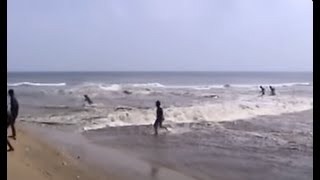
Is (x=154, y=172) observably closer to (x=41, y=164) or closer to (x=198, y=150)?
(x=41, y=164)

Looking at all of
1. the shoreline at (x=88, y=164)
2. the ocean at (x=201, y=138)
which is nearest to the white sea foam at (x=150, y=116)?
the ocean at (x=201, y=138)

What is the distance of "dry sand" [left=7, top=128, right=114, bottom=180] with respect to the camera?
7198mm

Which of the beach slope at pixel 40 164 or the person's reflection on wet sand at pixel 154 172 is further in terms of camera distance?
the person's reflection on wet sand at pixel 154 172

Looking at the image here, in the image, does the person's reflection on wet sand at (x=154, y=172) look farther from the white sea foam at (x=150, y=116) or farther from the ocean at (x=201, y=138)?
the white sea foam at (x=150, y=116)

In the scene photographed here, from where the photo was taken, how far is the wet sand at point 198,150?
8.78 meters

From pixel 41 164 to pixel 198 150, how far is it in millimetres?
4215

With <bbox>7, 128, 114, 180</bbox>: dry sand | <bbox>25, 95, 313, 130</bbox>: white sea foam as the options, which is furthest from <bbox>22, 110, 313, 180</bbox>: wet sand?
<bbox>25, 95, 313, 130</bbox>: white sea foam

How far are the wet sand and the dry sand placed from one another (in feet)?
1.60

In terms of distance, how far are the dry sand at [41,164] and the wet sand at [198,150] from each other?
1.60 ft

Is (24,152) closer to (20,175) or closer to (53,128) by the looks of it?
(20,175)

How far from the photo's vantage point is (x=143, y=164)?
947 centimetres

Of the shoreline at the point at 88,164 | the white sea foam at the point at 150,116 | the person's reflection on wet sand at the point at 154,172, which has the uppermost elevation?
the white sea foam at the point at 150,116
